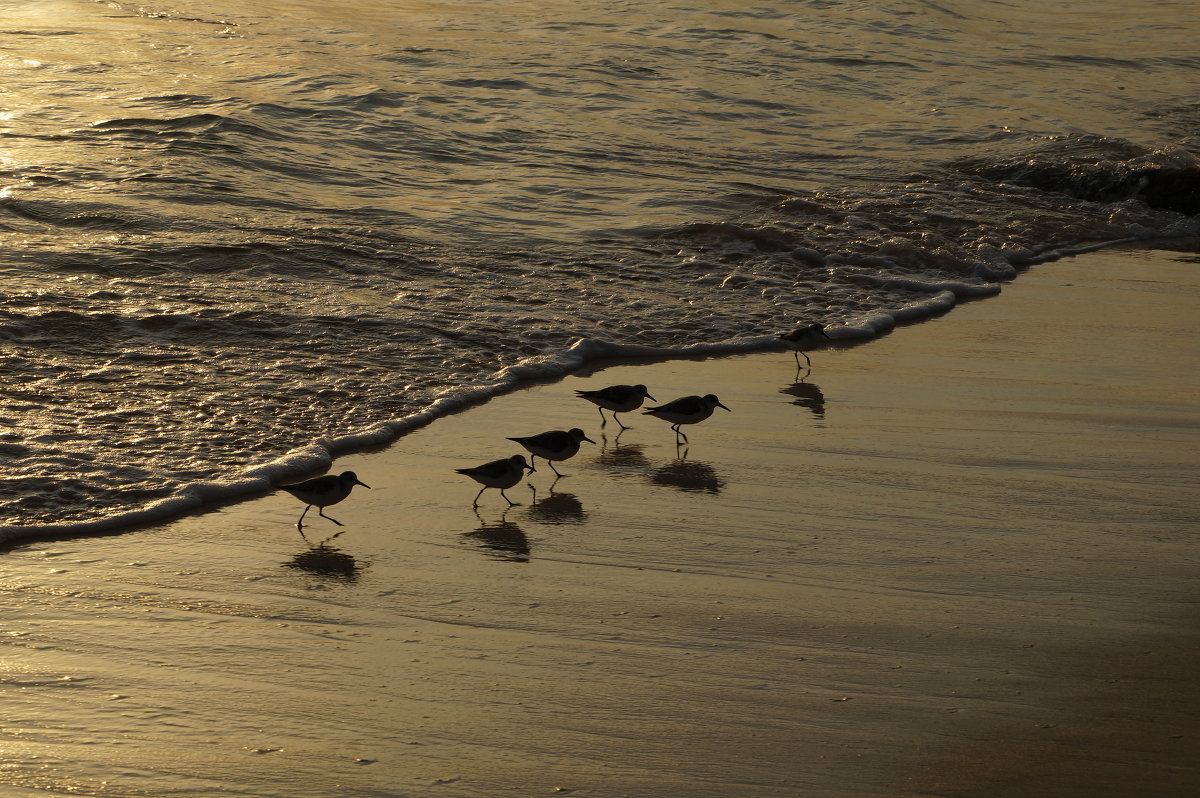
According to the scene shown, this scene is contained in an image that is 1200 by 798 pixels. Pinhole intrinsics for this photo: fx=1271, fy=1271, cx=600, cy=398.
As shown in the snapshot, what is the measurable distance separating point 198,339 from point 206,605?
13.1 ft

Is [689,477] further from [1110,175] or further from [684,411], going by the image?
[1110,175]

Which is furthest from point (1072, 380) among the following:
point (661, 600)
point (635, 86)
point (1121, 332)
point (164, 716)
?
point (635, 86)

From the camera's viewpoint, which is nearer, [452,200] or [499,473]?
[499,473]

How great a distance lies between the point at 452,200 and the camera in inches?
508

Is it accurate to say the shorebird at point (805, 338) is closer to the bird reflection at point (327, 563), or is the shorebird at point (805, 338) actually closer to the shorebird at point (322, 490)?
the shorebird at point (322, 490)

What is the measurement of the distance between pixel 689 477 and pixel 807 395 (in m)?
1.72

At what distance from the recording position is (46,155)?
42.2 ft

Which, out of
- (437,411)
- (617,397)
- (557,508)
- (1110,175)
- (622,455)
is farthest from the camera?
(1110,175)

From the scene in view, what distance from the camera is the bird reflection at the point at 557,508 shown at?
6031 mm

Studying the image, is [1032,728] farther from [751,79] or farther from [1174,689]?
[751,79]

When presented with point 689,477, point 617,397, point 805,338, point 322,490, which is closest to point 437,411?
point 617,397

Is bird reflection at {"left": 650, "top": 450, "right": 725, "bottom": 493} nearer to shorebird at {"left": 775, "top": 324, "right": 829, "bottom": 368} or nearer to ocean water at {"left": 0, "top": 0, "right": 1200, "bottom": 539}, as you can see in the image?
ocean water at {"left": 0, "top": 0, "right": 1200, "bottom": 539}

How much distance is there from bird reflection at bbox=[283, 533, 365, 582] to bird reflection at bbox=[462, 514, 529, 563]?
22.2 inches

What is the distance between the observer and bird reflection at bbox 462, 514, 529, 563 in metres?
5.53
